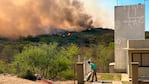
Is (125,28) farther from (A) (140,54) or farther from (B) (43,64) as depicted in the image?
(B) (43,64)

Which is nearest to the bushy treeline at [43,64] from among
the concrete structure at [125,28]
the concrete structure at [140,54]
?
the concrete structure at [125,28]

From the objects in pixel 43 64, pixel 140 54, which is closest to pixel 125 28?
pixel 140 54

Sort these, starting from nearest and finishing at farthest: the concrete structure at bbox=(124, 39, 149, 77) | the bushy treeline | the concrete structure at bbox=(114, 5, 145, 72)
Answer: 1. the concrete structure at bbox=(124, 39, 149, 77)
2. the concrete structure at bbox=(114, 5, 145, 72)
3. the bushy treeline

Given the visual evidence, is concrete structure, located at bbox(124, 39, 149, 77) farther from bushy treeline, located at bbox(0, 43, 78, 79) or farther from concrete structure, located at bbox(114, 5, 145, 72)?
bushy treeline, located at bbox(0, 43, 78, 79)

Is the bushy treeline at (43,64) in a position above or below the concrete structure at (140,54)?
below

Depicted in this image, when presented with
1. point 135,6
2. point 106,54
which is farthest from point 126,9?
point 106,54

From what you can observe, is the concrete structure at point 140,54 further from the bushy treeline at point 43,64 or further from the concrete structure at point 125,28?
the bushy treeline at point 43,64

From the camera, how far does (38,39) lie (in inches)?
4013

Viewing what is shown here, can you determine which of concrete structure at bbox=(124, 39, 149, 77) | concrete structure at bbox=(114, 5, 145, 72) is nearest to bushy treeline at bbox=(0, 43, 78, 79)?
concrete structure at bbox=(114, 5, 145, 72)

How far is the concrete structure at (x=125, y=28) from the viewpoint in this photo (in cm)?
2528

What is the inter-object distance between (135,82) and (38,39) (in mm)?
86495

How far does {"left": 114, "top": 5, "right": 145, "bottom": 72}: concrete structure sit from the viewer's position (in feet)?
83.0

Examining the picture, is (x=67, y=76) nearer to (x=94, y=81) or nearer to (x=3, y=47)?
(x=94, y=81)

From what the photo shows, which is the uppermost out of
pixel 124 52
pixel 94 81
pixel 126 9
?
pixel 126 9
